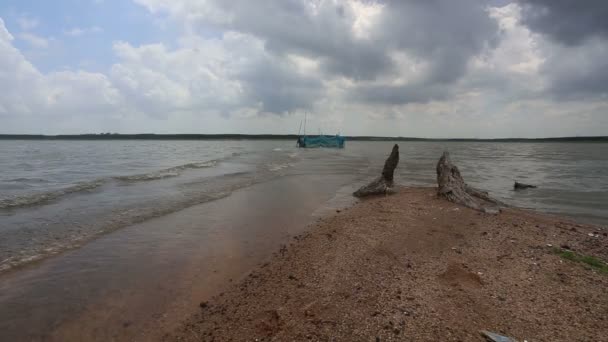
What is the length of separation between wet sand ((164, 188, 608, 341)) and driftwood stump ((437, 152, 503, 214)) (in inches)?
115

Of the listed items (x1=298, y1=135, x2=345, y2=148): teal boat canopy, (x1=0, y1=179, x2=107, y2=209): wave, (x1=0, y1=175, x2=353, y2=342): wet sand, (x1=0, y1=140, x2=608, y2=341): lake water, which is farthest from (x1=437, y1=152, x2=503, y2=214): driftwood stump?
(x1=298, y1=135, x2=345, y2=148): teal boat canopy

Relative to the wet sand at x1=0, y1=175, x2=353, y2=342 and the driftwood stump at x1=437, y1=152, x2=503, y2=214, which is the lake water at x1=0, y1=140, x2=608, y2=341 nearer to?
the wet sand at x1=0, y1=175, x2=353, y2=342

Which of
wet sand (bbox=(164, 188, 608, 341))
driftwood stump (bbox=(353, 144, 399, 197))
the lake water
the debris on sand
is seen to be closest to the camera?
the debris on sand

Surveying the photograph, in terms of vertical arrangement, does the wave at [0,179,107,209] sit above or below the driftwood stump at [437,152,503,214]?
below

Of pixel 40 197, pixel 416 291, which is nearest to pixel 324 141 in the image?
pixel 40 197

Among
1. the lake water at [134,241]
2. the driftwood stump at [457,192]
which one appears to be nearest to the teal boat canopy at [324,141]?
the lake water at [134,241]

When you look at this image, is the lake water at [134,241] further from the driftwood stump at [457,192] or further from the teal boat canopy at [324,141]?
the teal boat canopy at [324,141]

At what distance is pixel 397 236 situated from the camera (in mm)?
7465

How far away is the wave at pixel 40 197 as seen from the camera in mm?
11867

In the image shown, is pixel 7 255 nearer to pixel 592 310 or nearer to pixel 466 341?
pixel 466 341

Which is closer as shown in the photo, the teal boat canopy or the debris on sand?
the debris on sand

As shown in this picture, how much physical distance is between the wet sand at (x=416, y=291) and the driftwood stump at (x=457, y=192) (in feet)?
9.59

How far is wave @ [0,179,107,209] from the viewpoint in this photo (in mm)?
11867

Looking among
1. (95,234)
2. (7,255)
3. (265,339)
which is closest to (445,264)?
(265,339)
